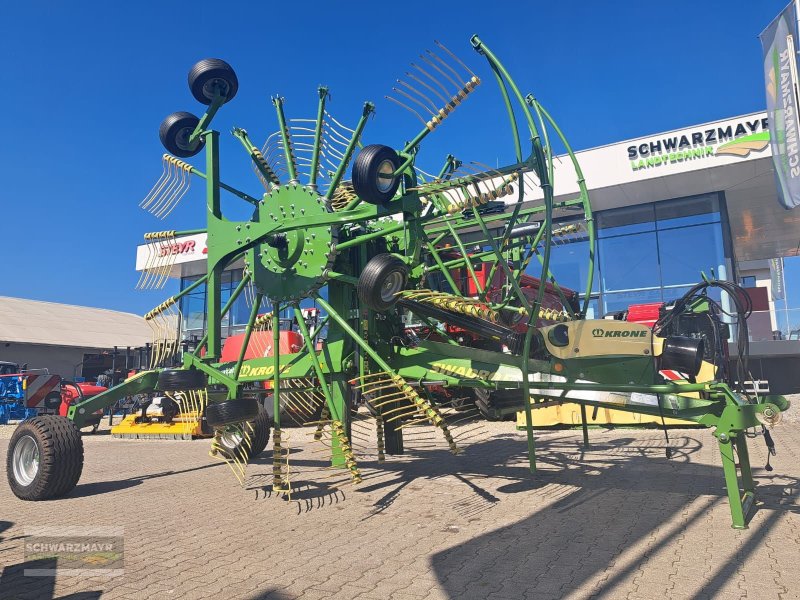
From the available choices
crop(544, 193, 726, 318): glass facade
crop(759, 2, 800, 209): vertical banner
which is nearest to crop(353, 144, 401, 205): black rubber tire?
crop(759, 2, 800, 209): vertical banner

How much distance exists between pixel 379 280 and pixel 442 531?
2144 millimetres

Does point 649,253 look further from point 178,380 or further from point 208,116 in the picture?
point 178,380

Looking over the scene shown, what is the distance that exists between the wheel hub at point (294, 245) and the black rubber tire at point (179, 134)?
140 centimetres

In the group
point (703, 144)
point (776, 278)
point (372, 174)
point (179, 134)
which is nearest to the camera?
point (372, 174)

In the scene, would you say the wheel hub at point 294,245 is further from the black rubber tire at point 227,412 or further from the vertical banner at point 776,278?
the vertical banner at point 776,278

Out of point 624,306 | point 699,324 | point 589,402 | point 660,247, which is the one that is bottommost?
point 589,402

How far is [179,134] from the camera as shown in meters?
7.15

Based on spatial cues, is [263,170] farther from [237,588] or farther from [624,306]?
[624,306]

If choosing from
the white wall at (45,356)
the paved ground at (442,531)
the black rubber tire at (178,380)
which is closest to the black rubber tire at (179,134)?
the black rubber tire at (178,380)

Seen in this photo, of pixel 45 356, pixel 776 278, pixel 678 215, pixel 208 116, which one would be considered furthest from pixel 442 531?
pixel 45 356

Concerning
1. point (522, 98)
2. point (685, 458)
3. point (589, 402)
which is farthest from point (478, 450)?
point (522, 98)

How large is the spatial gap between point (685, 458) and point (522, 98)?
17.3 feet

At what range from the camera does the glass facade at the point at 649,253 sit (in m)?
18.6

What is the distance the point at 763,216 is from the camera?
21078 millimetres
